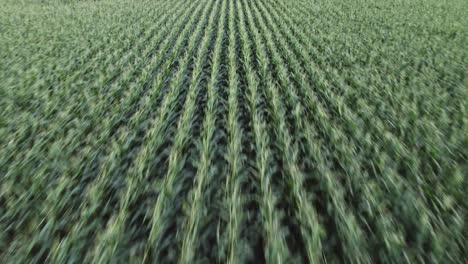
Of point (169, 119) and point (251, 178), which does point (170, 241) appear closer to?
point (251, 178)

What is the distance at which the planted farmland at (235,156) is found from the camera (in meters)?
2.16

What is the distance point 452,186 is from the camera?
2.66 metres

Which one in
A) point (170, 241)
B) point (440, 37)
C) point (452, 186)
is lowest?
point (440, 37)

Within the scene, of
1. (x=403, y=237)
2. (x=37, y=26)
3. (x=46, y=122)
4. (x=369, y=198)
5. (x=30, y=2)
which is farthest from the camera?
Result: (x=30, y=2)

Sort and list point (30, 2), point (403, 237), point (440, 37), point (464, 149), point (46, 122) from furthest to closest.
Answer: point (30, 2) → point (440, 37) → point (46, 122) → point (464, 149) → point (403, 237)

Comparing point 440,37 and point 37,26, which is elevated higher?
point 37,26

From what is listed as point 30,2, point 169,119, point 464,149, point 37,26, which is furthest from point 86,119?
point 30,2

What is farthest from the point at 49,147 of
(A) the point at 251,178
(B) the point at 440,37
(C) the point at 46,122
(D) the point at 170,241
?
(B) the point at 440,37

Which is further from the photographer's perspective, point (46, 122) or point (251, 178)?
point (46, 122)

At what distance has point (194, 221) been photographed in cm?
229

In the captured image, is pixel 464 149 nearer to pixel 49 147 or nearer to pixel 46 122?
pixel 49 147

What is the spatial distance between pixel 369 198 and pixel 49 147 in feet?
12.1

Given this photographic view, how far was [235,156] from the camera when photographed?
3.10 m

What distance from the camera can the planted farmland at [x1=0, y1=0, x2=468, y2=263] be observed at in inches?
84.9
